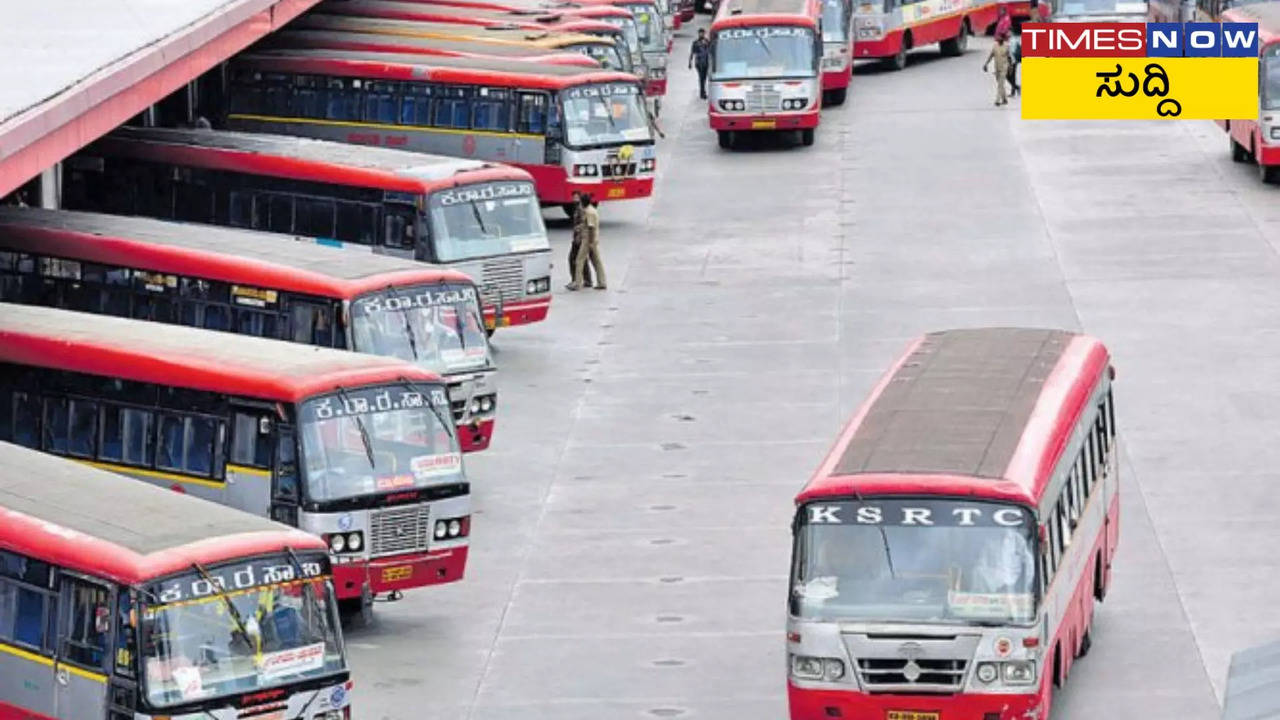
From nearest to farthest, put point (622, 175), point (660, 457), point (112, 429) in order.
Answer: point (112, 429)
point (660, 457)
point (622, 175)

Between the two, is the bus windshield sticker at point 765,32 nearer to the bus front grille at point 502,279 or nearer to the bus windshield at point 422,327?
the bus front grille at point 502,279

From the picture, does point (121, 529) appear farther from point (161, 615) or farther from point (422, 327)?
point (422, 327)

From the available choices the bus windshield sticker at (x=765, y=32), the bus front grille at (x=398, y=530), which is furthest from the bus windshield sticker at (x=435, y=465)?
the bus windshield sticker at (x=765, y=32)

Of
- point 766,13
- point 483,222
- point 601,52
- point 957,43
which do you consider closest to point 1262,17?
point 766,13

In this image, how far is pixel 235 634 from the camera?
2395 cm

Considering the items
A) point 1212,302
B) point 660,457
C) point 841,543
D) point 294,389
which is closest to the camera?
point 841,543

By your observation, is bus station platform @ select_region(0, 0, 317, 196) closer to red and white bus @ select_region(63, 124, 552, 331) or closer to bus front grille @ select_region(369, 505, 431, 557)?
red and white bus @ select_region(63, 124, 552, 331)

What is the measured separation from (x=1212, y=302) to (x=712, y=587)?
668 inches

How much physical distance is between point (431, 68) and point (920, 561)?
102ft

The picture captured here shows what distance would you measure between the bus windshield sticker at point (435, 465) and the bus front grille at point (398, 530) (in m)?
0.35

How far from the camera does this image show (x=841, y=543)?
24438mm

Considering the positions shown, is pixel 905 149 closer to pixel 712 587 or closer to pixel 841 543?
pixel 712 587

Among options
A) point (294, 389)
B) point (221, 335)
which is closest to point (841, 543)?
point (294, 389)

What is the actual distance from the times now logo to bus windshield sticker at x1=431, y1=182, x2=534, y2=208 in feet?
78.1
